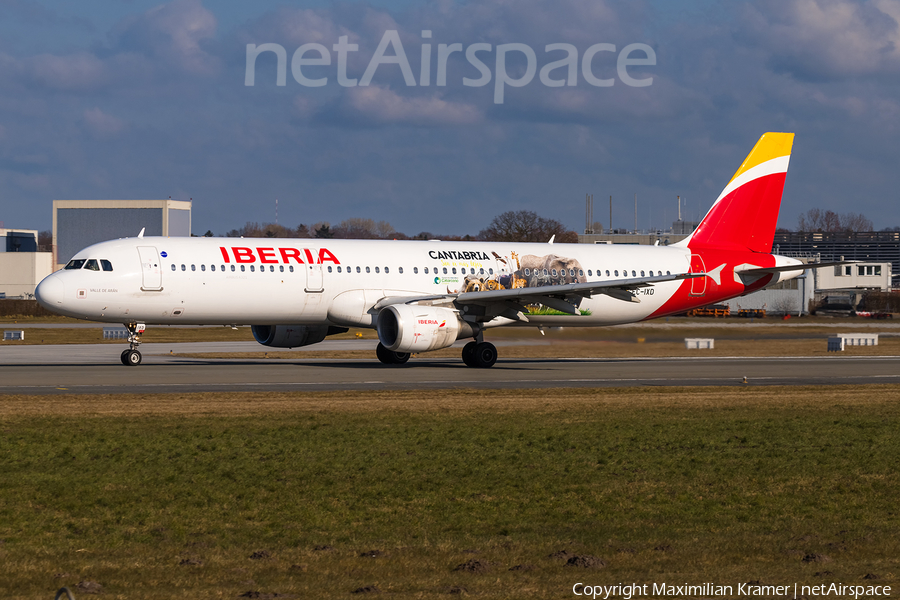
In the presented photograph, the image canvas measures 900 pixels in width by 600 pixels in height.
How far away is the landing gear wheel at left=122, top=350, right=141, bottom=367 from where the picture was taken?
31.8 metres

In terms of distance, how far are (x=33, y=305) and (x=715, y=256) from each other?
6774cm

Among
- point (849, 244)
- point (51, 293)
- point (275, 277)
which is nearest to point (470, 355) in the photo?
point (275, 277)

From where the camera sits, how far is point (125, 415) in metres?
18.6

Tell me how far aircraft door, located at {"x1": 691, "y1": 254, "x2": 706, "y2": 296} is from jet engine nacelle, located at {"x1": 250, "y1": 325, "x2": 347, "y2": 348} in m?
13.3

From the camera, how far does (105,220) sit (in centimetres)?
13012

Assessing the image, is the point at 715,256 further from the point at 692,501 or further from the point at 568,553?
the point at 568,553

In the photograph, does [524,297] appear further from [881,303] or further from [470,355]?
[881,303]

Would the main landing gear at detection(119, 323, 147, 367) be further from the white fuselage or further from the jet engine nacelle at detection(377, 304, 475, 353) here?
the jet engine nacelle at detection(377, 304, 475, 353)

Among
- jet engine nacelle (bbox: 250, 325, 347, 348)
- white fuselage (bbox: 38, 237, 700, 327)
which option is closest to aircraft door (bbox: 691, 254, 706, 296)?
white fuselage (bbox: 38, 237, 700, 327)

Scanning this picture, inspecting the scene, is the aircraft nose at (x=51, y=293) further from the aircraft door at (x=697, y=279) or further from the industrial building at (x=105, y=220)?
the industrial building at (x=105, y=220)

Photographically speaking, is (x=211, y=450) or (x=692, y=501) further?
(x=211, y=450)

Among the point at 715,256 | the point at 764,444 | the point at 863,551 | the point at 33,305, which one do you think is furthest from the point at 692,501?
the point at 33,305

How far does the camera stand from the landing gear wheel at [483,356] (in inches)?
1318

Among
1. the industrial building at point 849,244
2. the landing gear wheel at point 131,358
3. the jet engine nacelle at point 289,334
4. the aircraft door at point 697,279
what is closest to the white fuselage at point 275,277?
the landing gear wheel at point 131,358
